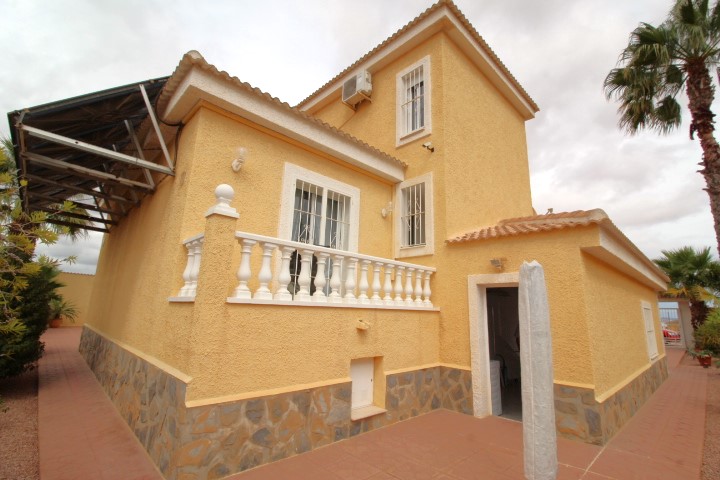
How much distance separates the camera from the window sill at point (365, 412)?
5097 mm

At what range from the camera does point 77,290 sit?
22172 mm

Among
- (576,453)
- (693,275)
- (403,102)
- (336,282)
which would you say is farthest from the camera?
(693,275)

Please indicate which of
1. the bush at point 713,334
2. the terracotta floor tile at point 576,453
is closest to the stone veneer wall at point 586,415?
the terracotta floor tile at point 576,453

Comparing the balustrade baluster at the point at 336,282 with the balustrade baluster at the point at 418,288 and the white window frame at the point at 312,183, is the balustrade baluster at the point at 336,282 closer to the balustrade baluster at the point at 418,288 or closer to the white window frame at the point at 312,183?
the white window frame at the point at 312,183

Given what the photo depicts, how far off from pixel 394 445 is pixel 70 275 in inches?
1059

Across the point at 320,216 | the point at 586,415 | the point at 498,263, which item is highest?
the point at 320,216

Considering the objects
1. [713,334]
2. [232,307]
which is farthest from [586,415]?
[713,334]

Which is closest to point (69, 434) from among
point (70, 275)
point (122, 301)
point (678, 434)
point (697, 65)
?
point (122, 301)

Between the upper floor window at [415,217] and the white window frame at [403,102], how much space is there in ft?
4.13

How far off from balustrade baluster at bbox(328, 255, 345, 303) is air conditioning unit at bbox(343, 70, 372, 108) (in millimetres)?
6483

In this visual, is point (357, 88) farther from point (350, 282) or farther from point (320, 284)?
point (320, 284)

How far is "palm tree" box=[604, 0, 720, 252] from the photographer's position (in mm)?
8992

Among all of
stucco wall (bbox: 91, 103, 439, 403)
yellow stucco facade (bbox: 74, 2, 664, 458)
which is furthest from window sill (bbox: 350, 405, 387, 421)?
stucco wall (bbox: 91, 103, 439, 403)

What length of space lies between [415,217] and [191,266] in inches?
205
